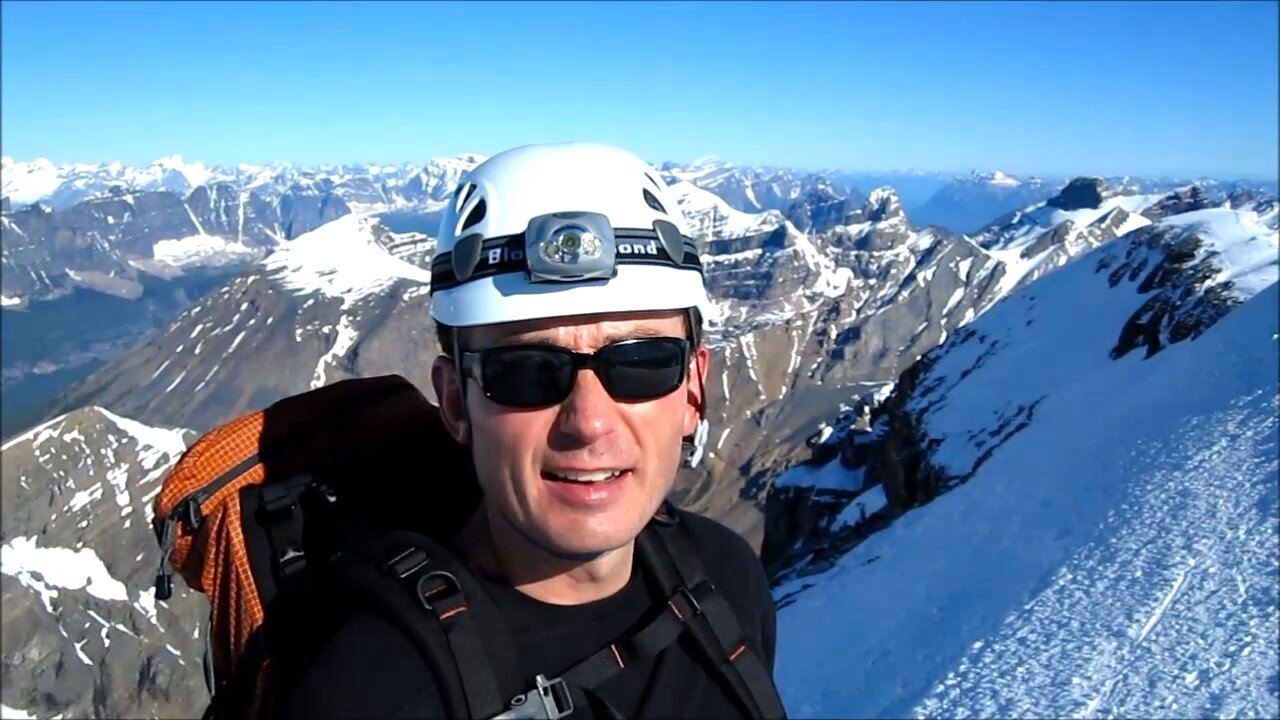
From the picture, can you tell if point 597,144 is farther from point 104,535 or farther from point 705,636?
point 104,535

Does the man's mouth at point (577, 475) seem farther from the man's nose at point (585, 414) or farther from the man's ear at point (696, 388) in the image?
the man's ear at point (696, 388)

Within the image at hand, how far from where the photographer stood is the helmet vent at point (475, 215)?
4.34 metres

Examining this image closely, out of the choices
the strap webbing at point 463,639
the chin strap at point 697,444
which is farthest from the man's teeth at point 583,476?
the chin strap at point 697,444

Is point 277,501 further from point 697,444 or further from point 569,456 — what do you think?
point 697,444

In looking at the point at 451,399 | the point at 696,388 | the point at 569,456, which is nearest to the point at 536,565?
the point at 569,456

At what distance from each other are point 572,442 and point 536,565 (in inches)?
32.9

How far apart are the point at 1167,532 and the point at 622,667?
2023 cm

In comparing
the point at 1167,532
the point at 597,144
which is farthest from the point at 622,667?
the point at 1167,532

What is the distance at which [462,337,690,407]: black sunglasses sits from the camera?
3.73m

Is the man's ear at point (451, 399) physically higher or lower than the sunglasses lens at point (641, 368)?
lower

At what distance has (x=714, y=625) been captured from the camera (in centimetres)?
435

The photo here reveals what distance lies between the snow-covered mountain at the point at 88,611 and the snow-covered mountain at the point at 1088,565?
5622 inches

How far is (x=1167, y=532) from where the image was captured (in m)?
18.8

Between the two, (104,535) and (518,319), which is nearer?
(518,319)
